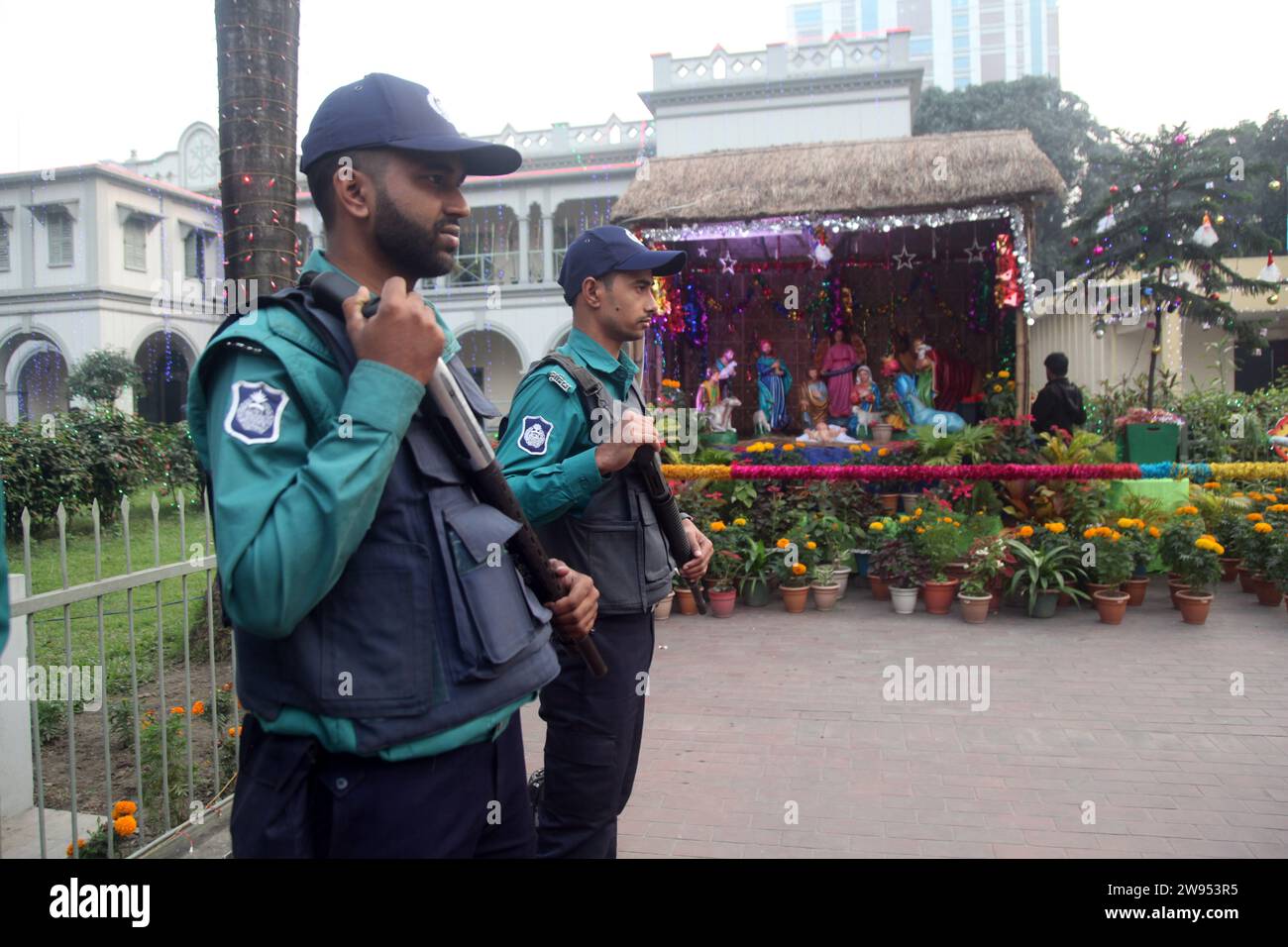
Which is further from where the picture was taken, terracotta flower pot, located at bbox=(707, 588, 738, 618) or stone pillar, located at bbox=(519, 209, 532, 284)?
stone pillar, located at bbox=(519, 209, 532, 284)

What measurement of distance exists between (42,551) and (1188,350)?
23.5 m

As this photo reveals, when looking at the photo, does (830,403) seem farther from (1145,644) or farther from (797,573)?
(1145,644)

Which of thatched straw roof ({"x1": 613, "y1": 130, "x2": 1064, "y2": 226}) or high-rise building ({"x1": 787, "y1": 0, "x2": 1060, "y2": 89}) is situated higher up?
high-rise building ({"x1": 787, "y1": 0, "x2": 1060, "y2": 89})

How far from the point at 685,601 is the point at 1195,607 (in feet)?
12.6

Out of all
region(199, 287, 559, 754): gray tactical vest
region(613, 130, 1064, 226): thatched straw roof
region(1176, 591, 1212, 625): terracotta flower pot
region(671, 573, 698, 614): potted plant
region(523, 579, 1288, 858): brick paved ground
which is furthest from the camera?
region(613, 130, 1064, 226): thatched straw roof

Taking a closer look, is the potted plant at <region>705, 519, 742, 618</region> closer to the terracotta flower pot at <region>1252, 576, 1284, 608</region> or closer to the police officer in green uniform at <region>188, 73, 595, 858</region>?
the terracotta flower pot at <region>1252, 576, 1284, 608</region>

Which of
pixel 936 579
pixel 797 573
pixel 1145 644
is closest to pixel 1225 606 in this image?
pixel 1145 644

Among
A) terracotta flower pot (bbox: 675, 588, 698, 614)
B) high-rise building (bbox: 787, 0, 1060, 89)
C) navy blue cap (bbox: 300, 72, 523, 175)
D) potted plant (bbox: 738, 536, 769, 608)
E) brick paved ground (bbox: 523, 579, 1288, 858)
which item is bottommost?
brick paved ground (bbox: 523, 579, 1288, 858)

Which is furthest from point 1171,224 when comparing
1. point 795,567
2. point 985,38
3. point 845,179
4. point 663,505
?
point 985,38

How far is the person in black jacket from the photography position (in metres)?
9.92

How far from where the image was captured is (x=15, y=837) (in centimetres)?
355

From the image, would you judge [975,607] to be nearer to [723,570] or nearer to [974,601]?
[974,601]

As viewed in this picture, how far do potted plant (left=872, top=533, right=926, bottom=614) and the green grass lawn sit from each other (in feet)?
16.5

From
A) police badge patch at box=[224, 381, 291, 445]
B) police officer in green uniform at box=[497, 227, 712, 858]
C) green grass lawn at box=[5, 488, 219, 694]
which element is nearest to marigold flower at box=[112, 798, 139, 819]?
green grass lawn at box=[5, 488, 219, 694]
